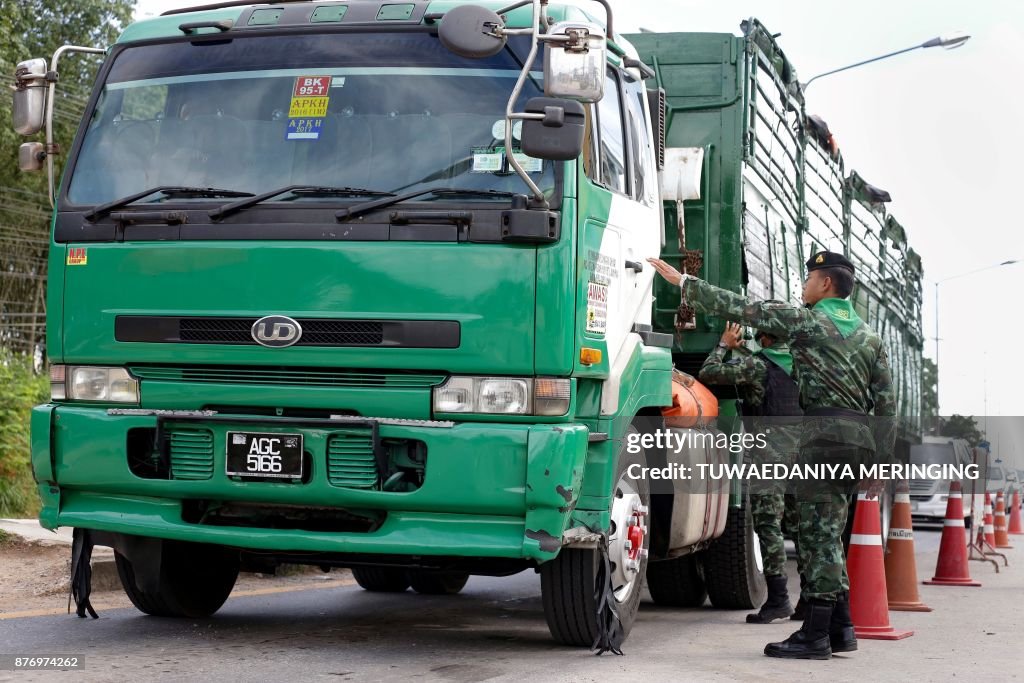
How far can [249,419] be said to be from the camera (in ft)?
19.1

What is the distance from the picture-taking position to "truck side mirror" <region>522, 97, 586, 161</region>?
5.55 m

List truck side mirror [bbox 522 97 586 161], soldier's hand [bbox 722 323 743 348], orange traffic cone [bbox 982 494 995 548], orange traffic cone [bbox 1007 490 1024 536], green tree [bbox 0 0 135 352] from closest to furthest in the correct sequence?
truck side mirror [bbox 522 97 586 161]
soldier's hand [bbox 722 323 743 348]
orange traffic cone [bbox 982 494 995 548]
green tree [bbox 0 0 135 352]
orange traffic cone [bbox 1007 490 1024 536]

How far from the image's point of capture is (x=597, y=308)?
19.6 ft

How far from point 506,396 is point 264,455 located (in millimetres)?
1002

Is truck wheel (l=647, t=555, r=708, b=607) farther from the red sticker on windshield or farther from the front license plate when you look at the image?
the red sticker on windshield

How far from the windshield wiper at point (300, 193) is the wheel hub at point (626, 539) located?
1674 millimetres

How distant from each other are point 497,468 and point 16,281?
64.2 feet


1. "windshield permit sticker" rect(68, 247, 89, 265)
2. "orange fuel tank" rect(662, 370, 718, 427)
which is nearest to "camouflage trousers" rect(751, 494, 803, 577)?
"orange fuel tank" rect(662, 370, 718, 427)

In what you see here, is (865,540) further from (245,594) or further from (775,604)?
(245,594)

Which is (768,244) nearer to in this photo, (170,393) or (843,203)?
(843,203)

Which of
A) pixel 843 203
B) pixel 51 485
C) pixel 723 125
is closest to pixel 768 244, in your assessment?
pixel 723 125

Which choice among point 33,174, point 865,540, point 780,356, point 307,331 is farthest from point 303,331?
point 33,174

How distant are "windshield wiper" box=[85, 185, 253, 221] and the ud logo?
58cm

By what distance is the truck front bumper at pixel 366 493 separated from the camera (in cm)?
564
